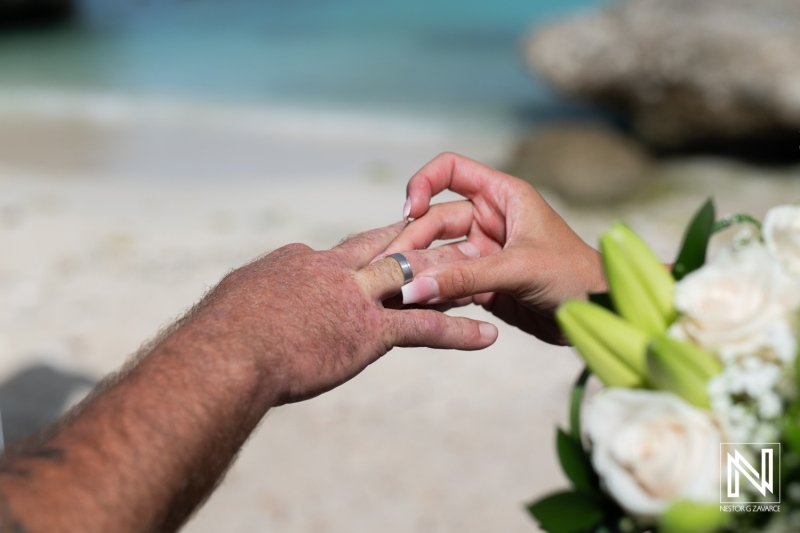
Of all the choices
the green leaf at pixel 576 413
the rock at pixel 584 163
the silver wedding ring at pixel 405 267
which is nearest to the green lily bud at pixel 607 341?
the green leaf at pixel 576 413

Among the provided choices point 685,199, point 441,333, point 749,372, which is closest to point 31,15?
point 685,199

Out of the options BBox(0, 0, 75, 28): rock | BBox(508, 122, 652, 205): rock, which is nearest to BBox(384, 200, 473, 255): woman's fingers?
BBox(508, 122, 652, 205): rock

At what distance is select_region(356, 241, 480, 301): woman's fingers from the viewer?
5.83 ft

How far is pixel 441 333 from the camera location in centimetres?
179

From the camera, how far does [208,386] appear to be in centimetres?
131

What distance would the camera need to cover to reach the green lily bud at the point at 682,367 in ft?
2.93

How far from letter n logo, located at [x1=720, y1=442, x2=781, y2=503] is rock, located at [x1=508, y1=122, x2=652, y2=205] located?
5.72 metres

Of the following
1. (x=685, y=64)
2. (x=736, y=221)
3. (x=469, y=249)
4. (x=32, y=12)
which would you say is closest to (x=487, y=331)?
(x=469, y=249)

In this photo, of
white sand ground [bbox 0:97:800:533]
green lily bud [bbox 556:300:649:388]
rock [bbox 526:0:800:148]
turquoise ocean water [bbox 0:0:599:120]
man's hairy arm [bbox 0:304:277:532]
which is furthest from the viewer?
turquoise ocean water [bbox 0:0:599:120]

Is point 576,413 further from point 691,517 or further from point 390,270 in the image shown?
point 390,270

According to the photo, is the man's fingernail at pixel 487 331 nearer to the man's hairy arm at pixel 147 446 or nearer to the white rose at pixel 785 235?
the man's hairy arm at pixel 147 446

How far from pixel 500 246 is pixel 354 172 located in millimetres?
5190

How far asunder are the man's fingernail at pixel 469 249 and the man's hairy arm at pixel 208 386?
0.28 metres

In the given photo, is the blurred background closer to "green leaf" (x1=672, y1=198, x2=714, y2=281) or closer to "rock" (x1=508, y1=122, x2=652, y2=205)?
"rock" (x1=508, y1=122, x2=652, y2=205)
